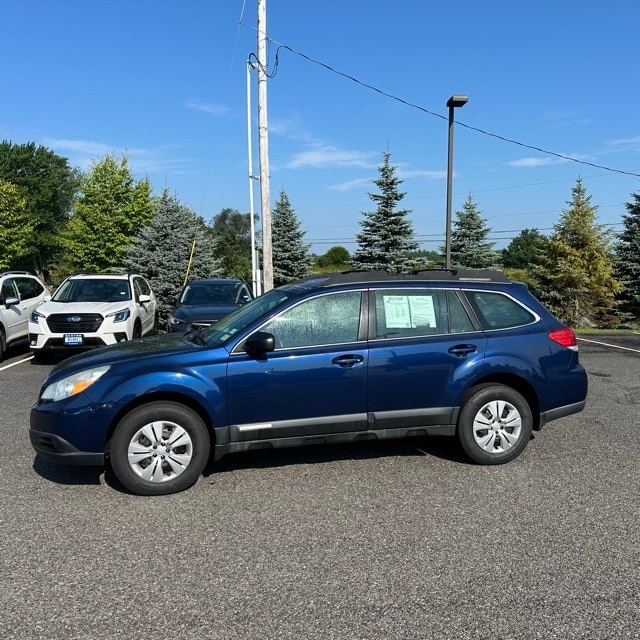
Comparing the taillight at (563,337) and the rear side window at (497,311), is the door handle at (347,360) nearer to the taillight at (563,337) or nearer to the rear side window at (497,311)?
the rear side window at (497,311)

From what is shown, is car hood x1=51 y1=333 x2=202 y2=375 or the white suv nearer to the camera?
car hood x1=51 y1=333 x2=202 y2=375

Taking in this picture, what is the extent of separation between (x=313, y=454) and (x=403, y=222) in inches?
890

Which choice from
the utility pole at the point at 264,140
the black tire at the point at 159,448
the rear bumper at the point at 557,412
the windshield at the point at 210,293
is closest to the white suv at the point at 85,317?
the windshield at the point at 210,293

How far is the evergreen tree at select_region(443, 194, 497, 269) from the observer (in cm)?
3069

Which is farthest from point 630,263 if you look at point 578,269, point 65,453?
point 65,453

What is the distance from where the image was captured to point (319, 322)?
4.71 meters

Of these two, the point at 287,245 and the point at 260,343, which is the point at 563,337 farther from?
the point at 287,245

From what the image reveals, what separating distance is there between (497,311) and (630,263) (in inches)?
1127

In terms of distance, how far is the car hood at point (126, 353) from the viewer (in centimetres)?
447

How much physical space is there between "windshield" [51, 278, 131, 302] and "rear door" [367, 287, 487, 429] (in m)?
7.90

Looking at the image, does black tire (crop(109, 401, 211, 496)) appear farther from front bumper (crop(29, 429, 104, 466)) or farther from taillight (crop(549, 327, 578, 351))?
taillight (crop(549, 327, 578, 351))

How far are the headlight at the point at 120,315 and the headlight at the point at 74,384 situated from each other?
615 cm

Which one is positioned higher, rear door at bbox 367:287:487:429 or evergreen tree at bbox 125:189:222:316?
evergreen tree at bbox 125:189:222:316

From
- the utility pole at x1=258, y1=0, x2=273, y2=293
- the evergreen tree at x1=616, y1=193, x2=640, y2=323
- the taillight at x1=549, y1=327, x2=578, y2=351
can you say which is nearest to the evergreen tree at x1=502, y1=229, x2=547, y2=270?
the evergreen tree at x1=616, y1=193, x2=640, y2=323
